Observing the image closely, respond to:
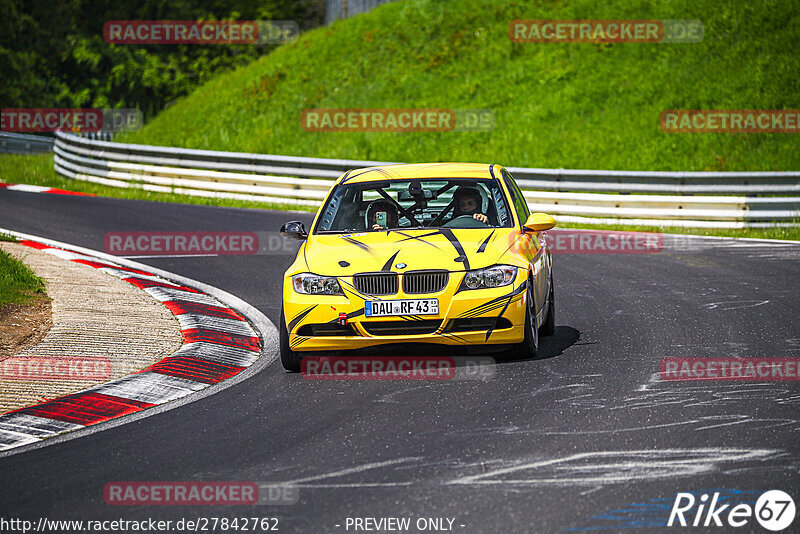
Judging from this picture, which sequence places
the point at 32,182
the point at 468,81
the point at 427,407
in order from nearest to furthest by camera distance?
1. the point at 427,407
2. the point at 32,182
3. the point at 468,81

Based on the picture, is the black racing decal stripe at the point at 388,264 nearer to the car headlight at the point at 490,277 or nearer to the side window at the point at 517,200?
the car headlight at the point at 490,277

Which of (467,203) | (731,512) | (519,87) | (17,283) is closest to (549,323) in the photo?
(467,203)

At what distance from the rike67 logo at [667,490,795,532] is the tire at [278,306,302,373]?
407 cm

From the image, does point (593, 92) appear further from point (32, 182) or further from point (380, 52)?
point (32, 182)

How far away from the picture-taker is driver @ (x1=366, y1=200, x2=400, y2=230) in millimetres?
9839

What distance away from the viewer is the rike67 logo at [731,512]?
5.05m

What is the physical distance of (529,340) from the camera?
8898mm

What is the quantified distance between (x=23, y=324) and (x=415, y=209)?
378 centimetres

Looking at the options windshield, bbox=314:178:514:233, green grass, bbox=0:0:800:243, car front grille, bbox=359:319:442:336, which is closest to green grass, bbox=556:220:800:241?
green grass, bbox=0:0:800:243

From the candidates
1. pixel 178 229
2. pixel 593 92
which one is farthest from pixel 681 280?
pixel 593 92

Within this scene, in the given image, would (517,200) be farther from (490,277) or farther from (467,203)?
(490,277)

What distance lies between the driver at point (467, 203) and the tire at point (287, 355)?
1.98 meters

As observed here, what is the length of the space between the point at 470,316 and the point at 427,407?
1.21 meters

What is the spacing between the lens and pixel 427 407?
7.50 metres
